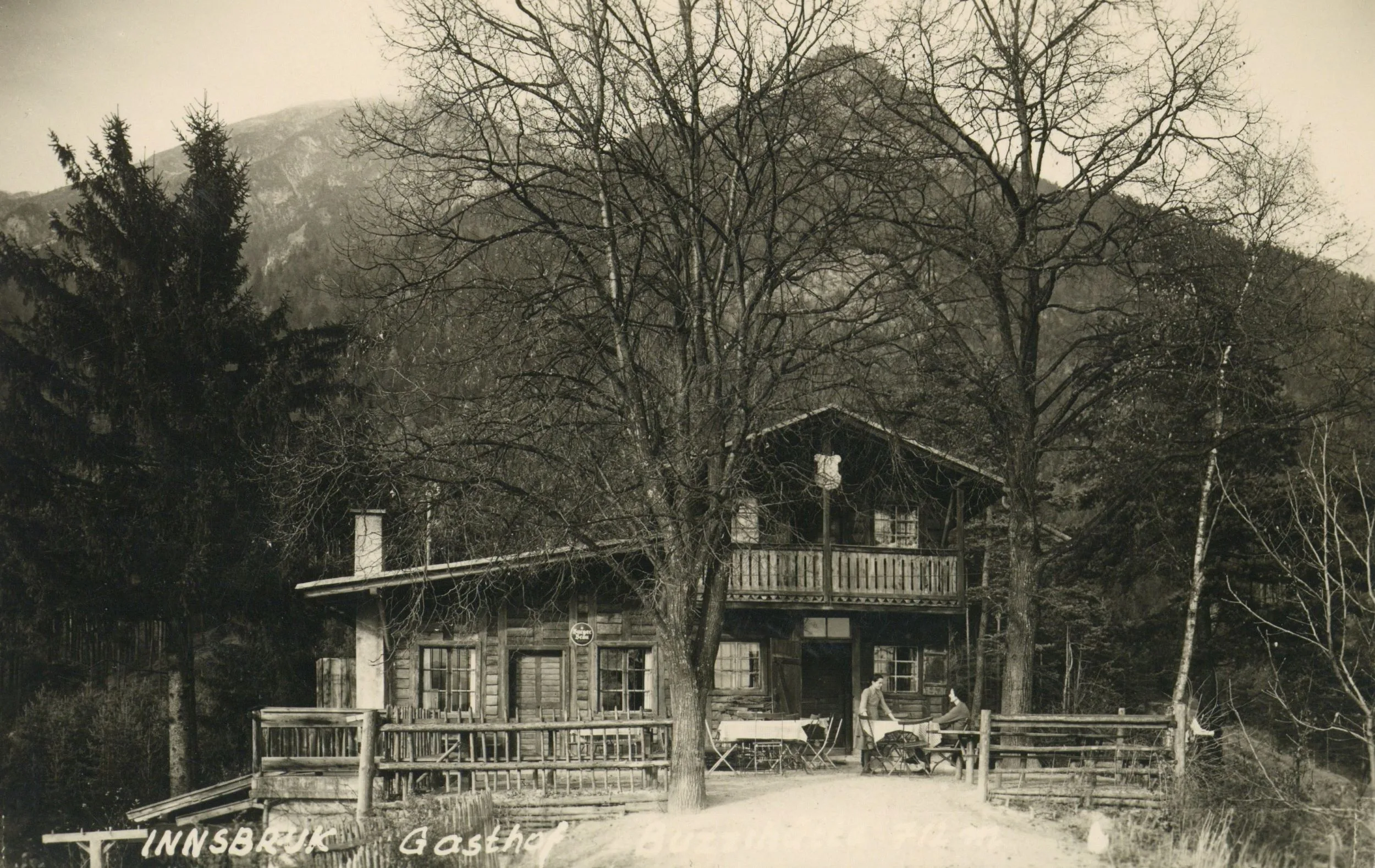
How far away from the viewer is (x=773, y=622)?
2628 centimetres

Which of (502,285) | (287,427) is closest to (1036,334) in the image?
(502,285)

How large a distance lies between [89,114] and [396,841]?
12216 mm

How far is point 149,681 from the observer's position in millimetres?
31766

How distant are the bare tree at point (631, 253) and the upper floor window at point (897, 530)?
11.5m

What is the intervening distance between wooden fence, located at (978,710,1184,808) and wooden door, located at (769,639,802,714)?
9.11 metres

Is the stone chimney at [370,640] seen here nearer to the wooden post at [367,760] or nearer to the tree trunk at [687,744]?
the wooden post at [367,760]

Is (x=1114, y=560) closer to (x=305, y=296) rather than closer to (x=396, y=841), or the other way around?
(x=396, y=841)

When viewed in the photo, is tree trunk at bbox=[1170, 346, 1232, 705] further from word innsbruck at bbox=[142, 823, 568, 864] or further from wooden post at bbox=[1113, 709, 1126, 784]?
word innsbruck at bbox=[142, 823, 568, 864]

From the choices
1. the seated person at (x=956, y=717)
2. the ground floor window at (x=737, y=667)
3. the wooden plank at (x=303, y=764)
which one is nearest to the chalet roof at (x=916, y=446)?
the seated person at (x=956, y=717)

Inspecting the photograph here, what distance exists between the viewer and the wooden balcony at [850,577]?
997 inches

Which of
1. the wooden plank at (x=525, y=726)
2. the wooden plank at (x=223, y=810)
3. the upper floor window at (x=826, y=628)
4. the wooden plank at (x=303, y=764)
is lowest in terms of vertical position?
the wooden plank at (x=223, y=810)

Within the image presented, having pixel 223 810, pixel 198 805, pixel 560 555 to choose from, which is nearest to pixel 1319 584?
pixel 560 555

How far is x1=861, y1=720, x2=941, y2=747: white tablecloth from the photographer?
1922cm

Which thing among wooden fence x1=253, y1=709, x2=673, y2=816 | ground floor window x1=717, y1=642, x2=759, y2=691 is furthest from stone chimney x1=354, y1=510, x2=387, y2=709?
ground floor window x1=717, y1=642, x2=759, y2=691
